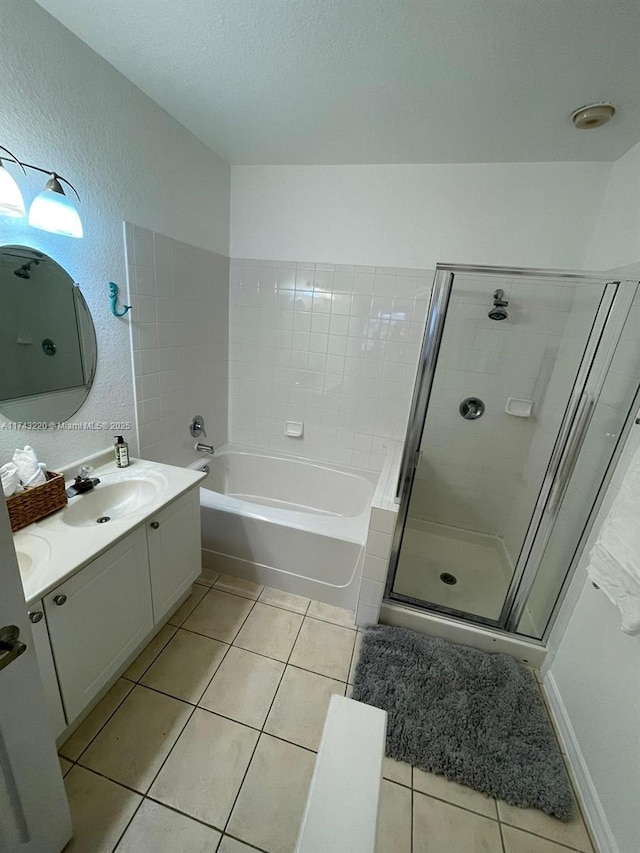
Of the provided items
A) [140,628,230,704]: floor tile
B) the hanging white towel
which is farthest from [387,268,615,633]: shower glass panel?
[140,628,230,704]: floor tile

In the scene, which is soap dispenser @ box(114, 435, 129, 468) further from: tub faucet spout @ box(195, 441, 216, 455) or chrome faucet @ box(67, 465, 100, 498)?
tub faucet spout @ box(195, 441, 216, 455)

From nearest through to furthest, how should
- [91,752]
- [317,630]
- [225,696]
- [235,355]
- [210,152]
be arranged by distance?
1. [91,752]
2. [225,696]
3. [317,630]
4. [210,152]
5. [235,355]

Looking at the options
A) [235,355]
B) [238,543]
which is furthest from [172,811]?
[235,355]

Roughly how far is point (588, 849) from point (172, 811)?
1332 mm

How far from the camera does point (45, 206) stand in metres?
1.12

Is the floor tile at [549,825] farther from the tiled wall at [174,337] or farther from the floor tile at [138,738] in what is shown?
the tiled wall at [174,337]

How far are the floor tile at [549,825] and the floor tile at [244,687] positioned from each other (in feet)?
2.94

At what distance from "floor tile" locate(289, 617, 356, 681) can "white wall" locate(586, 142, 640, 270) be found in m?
2.19

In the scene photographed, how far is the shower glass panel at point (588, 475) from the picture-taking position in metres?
1.31

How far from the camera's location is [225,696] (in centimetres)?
138

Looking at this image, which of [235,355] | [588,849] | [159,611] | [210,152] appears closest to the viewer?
[588,849]

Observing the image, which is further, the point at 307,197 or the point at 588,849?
the point at 307,197

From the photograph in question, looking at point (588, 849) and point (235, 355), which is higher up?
point (235, 355)

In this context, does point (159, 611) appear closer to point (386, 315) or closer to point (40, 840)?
point (40, 840)
